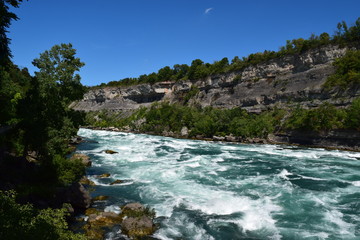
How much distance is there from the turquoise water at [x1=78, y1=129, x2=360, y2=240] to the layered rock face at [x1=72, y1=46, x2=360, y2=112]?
29.2m

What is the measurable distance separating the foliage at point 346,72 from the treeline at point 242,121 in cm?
584

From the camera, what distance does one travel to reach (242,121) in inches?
2240

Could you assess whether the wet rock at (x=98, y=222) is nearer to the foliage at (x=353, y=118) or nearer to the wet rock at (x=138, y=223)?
the wet rock at (x=138, y=223)

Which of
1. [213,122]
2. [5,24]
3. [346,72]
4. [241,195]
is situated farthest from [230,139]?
[5,24]

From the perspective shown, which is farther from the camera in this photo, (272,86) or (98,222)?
(272,86)

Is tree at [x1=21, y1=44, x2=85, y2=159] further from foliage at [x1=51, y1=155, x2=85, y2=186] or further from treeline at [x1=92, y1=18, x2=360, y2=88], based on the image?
treeline at [x1=92, y1=18, x2=360, y2=88]

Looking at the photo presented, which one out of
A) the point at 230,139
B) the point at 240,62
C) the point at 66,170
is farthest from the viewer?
the point at 240,62

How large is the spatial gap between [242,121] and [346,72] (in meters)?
22.9

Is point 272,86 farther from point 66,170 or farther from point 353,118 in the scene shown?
point 66,170

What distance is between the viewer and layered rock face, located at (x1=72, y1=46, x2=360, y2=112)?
54500mm

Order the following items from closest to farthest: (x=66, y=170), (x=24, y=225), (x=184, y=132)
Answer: (x=24, y=225) < (x=66, y=170) < (x=184, y=132)

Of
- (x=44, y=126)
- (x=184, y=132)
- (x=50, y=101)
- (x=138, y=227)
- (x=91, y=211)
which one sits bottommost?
(x=138, y=227)

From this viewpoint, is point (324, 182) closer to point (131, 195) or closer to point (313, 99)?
point (131, 195)

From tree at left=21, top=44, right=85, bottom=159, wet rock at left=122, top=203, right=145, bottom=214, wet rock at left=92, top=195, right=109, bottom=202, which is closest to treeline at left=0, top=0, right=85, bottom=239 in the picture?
tree at left=21, top=44, right=85, bottom=159
